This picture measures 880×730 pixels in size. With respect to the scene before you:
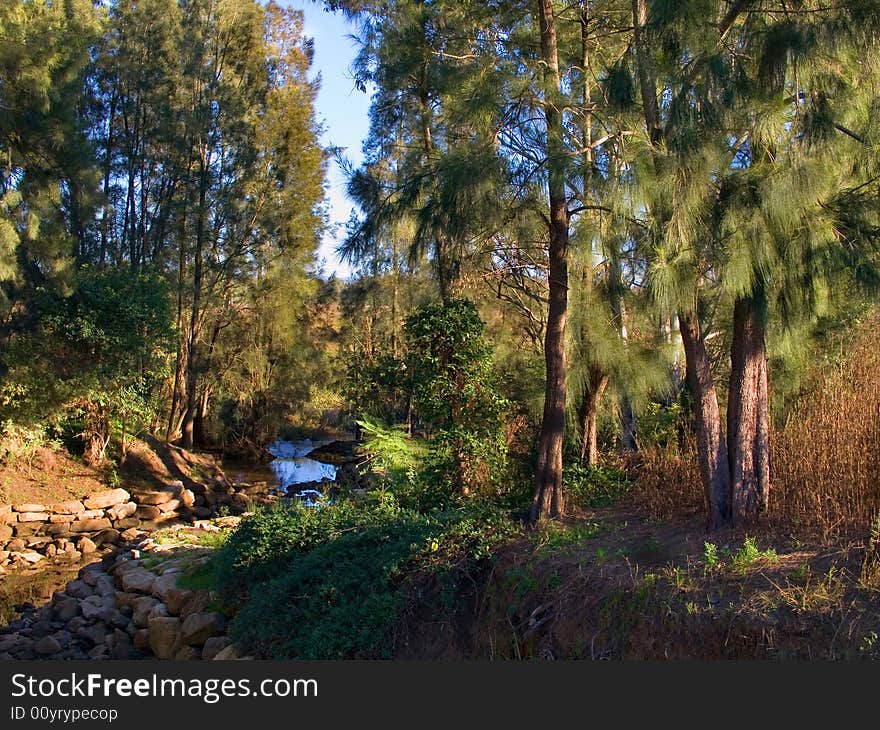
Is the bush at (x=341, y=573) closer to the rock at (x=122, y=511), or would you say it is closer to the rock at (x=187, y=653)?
the rock at (x=187, y=653)

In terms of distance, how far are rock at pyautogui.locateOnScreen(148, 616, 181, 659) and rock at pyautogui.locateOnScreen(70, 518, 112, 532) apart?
806cm

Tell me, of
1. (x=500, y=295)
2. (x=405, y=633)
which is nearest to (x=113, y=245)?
(x=500, y=295)

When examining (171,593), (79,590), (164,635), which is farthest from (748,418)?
(79,590)

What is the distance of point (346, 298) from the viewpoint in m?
23.7

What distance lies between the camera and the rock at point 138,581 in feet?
30.3

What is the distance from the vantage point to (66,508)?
50.5 feet

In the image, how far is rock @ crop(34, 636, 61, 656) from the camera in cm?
826

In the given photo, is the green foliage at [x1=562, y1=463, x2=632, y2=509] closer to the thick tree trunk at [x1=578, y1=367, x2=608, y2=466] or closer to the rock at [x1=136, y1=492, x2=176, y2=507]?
the thick tree trunk at [x1=578, y1=367, x2=608, y2=466]

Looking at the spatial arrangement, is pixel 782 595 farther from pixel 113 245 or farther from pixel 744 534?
pixel 113 245

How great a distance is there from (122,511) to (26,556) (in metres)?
3.31

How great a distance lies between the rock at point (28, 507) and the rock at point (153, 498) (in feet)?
7.07

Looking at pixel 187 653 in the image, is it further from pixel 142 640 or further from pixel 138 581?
pixel 138 581

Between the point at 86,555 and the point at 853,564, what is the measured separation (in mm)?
12165

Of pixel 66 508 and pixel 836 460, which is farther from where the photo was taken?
pixel 66 508
